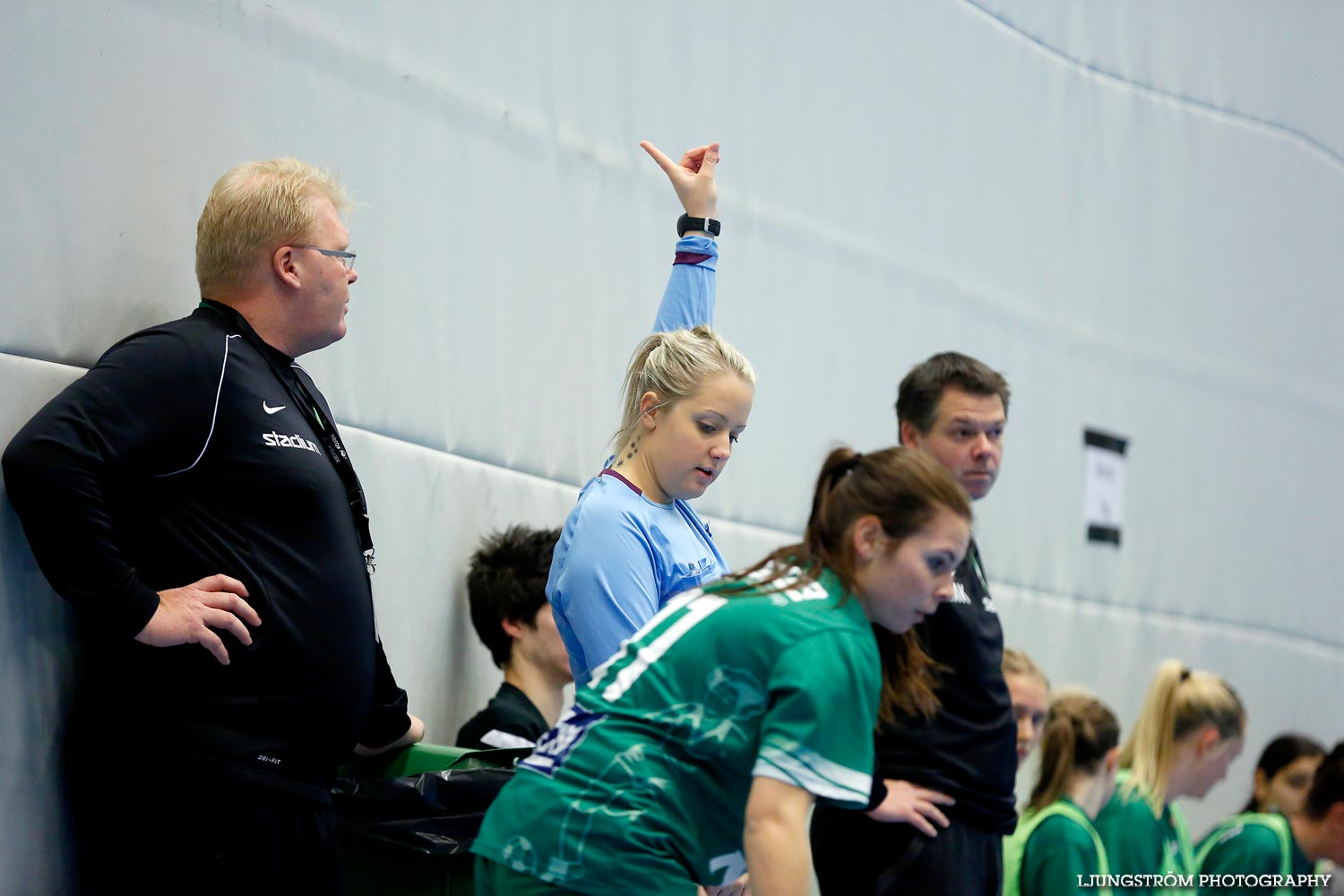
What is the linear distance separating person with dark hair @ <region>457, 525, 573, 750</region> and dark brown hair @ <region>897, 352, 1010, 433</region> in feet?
2.90

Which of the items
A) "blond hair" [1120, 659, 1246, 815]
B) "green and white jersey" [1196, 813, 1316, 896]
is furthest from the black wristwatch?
"green and white jersey" [1196, 813, 1316, 896]

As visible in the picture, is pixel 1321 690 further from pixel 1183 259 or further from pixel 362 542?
pixel 362 542

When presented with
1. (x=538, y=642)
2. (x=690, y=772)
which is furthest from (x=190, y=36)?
(x=690, y=772)

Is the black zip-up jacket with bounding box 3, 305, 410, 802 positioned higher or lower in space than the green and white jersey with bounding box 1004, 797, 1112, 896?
higher

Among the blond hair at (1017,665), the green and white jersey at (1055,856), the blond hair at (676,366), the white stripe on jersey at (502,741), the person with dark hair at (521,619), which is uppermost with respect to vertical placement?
the blond hair at (676,366)

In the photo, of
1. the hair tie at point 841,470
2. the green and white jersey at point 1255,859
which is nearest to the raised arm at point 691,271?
the hair tie at point 841,470

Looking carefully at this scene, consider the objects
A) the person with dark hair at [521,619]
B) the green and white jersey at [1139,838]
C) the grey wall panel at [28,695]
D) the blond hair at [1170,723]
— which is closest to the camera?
the grey wall panel at [28,695]

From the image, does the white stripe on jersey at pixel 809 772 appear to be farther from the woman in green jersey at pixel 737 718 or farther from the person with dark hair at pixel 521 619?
the person with dark hair at pixel 521 619

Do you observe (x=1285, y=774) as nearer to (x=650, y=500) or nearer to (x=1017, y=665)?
(x=1017, y=665)

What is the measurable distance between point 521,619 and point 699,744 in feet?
4.92

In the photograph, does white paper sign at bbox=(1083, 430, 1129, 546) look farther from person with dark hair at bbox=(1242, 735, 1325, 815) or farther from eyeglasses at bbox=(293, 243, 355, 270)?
eyeglasses at bbox=(293, 243, 355, 270)

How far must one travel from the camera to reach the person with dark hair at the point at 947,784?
271 centimetres

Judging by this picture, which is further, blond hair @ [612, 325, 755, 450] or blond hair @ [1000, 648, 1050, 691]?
blond hair @ [1000, 648, 1050, 691]

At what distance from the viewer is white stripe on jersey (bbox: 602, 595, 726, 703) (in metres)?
1.93
